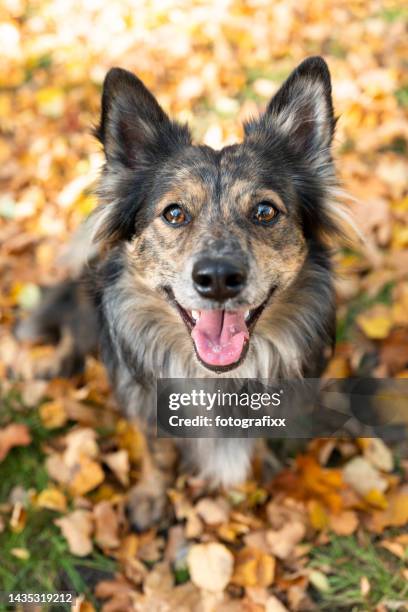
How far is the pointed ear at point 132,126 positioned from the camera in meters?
2.54

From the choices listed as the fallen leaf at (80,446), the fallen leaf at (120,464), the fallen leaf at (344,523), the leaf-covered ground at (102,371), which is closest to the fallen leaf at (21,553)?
the leaf-covered ground at (102,371)

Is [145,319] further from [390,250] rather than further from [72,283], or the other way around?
[390,250]

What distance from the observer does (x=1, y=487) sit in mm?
3303

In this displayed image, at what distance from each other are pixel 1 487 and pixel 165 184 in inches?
80.7

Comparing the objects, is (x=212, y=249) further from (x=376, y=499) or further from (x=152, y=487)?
(x=376, y=499)

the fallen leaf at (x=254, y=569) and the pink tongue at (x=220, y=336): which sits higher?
the pink tongue at (x=220, y=336)

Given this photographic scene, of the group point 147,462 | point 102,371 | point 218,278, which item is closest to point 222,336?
point 218,278

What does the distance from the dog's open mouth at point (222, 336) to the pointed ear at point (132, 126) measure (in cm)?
87

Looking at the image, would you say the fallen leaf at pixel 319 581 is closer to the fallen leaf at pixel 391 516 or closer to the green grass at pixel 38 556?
the fallen leaf at pixel 391 516

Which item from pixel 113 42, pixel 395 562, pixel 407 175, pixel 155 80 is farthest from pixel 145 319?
pixel 113 42

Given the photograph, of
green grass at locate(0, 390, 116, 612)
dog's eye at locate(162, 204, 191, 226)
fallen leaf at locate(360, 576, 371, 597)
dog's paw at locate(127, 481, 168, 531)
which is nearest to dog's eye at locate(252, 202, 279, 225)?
dog's eye at locate(162, 204, 191, 226)

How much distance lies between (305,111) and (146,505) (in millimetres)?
2222

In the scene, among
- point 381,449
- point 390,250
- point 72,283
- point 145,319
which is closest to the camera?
point 145,319

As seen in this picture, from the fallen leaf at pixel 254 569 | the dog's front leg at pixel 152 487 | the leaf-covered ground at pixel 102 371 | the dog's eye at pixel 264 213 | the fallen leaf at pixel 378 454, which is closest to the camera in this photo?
the dog's eye at pixel 264 213
